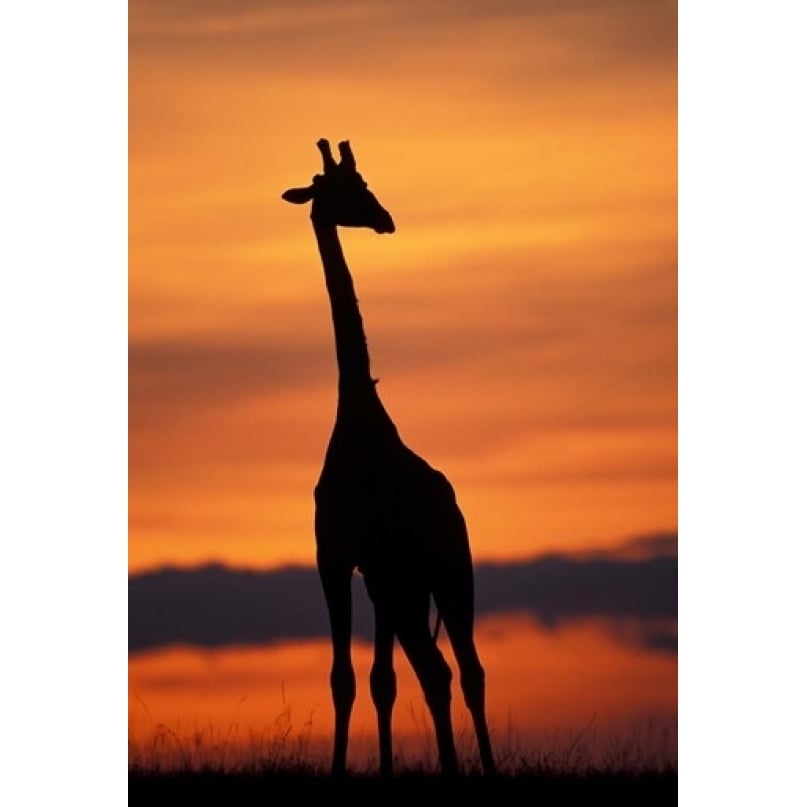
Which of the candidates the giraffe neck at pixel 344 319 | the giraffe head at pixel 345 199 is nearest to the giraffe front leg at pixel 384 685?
the giraffe neck at pixel 344 319

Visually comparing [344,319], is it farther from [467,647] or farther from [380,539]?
[467,647]

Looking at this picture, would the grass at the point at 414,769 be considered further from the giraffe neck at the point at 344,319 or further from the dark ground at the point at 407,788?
the giraffe neck at the point at 344,319

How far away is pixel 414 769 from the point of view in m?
6.22

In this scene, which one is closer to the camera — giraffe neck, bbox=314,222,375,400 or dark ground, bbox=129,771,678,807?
dark ground, bbox=129,771,678,807

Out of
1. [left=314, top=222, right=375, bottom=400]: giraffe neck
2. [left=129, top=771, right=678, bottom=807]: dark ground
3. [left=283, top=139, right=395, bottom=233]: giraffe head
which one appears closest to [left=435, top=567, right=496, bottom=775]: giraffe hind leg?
[left=129, top=771, right=678, bottom=807]: dark ground

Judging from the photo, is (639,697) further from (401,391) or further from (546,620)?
(401,391)

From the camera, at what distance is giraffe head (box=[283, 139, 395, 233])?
20.9 ft

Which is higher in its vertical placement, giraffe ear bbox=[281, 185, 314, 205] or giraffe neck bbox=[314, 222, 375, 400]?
giraffe ear bbox=[281, 185, 314, 205]

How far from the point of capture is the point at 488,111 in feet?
21.2

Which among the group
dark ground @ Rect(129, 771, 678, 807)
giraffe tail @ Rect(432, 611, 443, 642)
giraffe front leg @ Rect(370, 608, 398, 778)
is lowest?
dark ground @ Rect(129, 771, 678, 807)

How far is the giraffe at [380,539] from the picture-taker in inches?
245

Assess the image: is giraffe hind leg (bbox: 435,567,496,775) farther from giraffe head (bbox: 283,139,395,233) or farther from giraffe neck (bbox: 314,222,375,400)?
giraffe head (bbox: 283,139,395,233)

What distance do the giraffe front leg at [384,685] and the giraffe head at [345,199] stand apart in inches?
47.6
